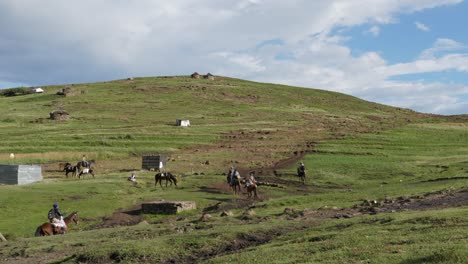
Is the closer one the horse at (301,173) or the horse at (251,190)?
the horse at (251,190)

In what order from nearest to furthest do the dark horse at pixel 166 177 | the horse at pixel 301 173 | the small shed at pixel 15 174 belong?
the small shed at pixel 15 174 < the dark horse at pixel 166 177 < the horse at pixel 301 173

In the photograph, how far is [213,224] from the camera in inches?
1161

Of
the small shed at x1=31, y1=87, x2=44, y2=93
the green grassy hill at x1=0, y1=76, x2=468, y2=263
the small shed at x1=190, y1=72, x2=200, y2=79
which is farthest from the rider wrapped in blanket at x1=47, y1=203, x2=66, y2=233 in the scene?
the small shed at x1=190, y1=72, x2=200, y2=79

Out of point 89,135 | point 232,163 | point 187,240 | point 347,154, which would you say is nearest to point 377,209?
point 187,240

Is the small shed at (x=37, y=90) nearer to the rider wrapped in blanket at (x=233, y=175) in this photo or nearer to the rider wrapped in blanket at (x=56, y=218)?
the rider wrapped in blanket at (x=233, y=175)

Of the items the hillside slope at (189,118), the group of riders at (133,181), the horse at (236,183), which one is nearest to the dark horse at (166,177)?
the group of riders at (133,181)

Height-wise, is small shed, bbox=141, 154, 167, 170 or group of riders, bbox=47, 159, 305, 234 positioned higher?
small shed, bbox=141, 154, 167, 170

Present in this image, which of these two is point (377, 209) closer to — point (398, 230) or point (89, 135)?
point (398, 230)

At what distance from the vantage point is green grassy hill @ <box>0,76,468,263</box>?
2223 centimetres

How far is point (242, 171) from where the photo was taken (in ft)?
208

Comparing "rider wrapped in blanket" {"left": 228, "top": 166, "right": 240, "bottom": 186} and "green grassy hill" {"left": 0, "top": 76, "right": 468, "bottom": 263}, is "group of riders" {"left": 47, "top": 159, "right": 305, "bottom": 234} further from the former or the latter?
"green grassy hill" {"left": 0, "top": 76, "right": 468, "bottom": 263}

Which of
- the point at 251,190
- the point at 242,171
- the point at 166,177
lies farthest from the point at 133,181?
the point at 242,171

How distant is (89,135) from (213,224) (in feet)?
Answer: 193

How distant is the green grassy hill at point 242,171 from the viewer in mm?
22234
